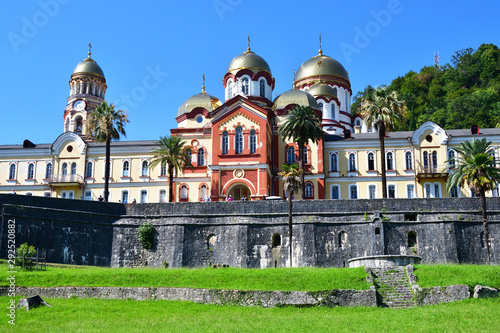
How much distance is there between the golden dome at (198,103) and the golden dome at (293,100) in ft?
22.0

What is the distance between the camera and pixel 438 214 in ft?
145

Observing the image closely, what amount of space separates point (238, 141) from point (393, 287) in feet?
94.6

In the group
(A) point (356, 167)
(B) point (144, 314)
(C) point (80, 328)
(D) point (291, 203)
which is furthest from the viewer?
(A) point (356, 167)

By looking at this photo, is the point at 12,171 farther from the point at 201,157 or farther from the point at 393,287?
the point at 393,287

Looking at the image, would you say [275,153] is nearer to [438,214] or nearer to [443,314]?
[438,214]

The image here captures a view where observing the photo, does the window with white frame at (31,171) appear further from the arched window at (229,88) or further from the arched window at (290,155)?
the arched window at (290,155)

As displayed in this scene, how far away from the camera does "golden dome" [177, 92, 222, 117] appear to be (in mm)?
63656

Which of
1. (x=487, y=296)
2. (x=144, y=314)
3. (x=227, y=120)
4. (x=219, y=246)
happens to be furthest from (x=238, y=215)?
(x=487, y=296)

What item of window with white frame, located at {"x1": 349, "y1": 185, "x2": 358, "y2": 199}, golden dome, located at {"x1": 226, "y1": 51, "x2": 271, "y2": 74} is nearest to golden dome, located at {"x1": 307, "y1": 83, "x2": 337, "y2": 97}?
golden dome, located at {"x1": 226, "y1": 51, "x2": 271, "y2": 74}

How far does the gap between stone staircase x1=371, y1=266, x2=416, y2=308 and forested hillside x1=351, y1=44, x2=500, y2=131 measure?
5582 cm

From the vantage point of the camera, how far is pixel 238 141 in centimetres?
5769

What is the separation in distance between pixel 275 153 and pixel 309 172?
13.3ft

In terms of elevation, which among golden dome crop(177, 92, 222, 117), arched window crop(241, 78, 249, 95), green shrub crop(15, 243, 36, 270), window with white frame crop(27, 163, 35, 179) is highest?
arched window crop(241, 78, 249, 95)

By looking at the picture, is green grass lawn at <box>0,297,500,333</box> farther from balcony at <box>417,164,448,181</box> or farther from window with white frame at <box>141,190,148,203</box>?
balcony at <box>417,164,448,181</box>
